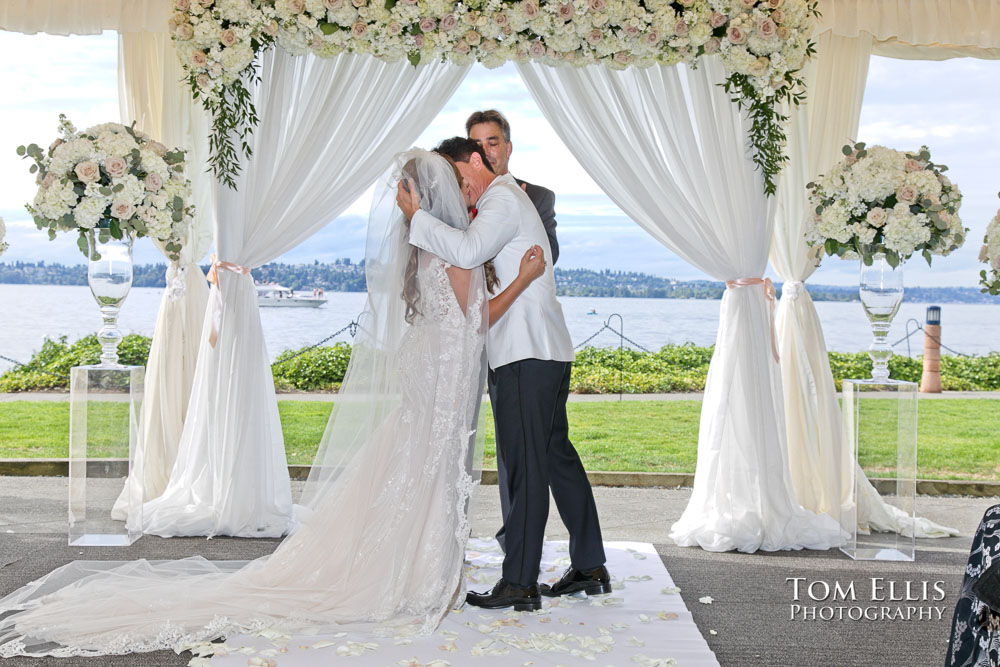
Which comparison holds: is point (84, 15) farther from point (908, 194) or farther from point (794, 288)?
point (908, 194)

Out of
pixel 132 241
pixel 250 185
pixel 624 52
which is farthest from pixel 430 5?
pixel 132 241

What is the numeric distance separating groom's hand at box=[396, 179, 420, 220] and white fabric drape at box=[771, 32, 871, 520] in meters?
2.44

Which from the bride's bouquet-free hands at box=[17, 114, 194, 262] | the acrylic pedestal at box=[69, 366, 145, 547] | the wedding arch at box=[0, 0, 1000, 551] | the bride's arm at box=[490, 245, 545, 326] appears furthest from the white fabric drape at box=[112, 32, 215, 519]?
the bride's arm at box=[490, 245, 545, 326]

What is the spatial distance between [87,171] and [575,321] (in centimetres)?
1214

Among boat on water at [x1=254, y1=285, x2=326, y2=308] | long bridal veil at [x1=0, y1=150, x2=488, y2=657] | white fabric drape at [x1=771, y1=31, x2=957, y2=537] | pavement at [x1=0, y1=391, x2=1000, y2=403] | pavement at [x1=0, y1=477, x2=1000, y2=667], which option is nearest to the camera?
pavement at [x1=0, y1=477, x2=1000, y2=667]

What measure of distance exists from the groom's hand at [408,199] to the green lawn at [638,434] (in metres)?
4.67

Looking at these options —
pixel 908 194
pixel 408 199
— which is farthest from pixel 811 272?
pixel 408 199

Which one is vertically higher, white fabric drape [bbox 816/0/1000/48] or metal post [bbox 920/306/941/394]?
white fabric drape [bbox 816/0/1000/48]

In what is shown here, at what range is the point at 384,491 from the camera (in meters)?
3.34

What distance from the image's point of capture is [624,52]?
4.42 m

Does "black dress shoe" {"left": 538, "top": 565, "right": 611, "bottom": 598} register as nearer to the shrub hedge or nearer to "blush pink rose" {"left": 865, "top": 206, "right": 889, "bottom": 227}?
"blush pink rose" {"left": 865, "top": 206, "right": 889, "bottom": 227}

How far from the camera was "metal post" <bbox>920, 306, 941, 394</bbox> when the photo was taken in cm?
1072

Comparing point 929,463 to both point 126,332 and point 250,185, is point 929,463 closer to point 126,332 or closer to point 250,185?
point 250,185

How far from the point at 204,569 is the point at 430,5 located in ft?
8.57
